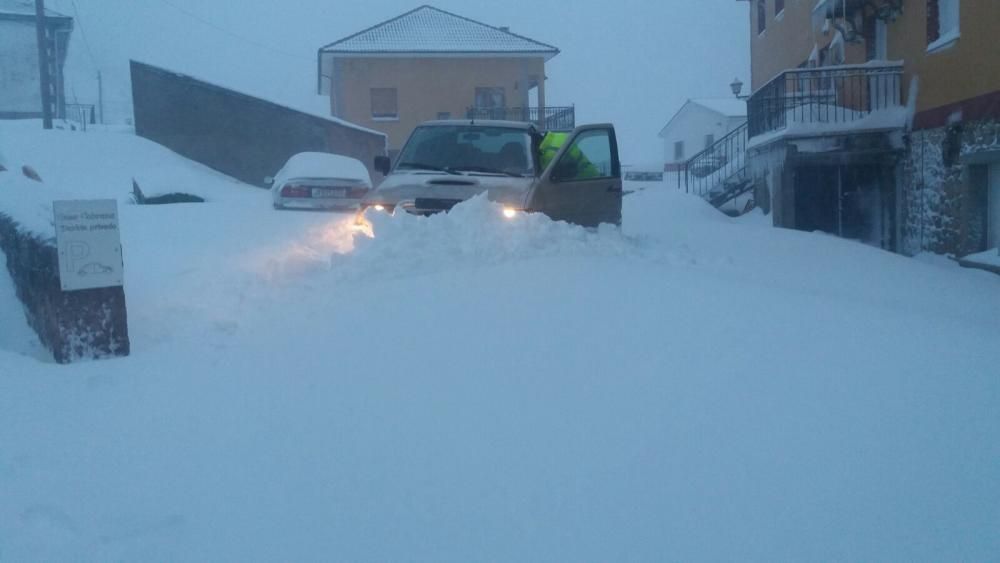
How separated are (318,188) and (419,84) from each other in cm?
2069

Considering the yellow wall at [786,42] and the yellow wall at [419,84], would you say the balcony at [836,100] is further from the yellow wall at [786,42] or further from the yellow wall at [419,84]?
the yellow wall at [419,84]

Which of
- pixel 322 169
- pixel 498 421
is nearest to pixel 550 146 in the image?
pixel 498 421

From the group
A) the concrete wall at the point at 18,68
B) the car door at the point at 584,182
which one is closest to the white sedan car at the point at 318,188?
the car door at the point at 584,182

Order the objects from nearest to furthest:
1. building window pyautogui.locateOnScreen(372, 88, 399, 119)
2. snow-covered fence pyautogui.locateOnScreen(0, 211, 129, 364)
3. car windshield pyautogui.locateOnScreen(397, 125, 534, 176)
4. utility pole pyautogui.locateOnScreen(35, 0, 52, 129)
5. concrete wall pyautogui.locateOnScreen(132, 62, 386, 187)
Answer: snow-covered fence pyautogui.locateOnScreen(0, 211, 129, 364), car windshield pyautogui.locateOnScreen(397, 125, 534, 176), concrete wall pyautogui.locateOnScreen(132, 62, 386, 187), utility pole pyautogui.locateOnScreen(35, 0, 52, 129), building window pyautogui.locateOnScreen(372, 88, 399, 119)

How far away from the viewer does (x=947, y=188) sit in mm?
13625

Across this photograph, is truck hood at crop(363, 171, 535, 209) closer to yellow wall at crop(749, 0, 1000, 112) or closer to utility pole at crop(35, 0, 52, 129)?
yellow wall at crop(749, 0, 1000, 112)

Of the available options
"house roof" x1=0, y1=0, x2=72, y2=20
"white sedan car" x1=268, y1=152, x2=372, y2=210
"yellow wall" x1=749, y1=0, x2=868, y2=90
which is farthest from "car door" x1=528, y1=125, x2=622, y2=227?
"house roof" x1=0, y1=0, x2=72, y2=20

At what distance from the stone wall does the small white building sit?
28.8 metres

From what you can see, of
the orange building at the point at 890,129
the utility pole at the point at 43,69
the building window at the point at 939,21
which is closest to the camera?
the orange building at the point at 890,129

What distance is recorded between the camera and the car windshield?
354 inches

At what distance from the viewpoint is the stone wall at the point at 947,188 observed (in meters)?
12.7

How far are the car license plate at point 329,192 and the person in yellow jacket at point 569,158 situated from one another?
531 centimetres

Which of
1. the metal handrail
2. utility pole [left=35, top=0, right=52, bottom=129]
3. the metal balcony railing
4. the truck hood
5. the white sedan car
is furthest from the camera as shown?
utility pole [left=35, top=0, right=52, bottom=129]

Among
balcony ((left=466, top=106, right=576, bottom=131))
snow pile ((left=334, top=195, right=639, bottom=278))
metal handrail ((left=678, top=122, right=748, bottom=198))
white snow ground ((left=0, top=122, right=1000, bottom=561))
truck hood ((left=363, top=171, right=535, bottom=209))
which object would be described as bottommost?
white snow ground ((left=0, top=122, right=1000, bottom=561))
